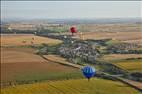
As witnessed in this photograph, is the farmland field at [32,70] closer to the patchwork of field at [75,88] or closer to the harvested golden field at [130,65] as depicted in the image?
the patchwork of field at [75,88]

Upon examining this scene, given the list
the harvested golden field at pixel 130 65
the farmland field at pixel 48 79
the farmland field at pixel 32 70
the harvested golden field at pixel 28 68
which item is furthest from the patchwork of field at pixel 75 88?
the harvested golden field at pixel 130 65

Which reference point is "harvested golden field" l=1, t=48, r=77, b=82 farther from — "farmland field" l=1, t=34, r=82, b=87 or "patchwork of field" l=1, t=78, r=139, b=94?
"patchwork of field" l=1, t=78, r=139, b=94

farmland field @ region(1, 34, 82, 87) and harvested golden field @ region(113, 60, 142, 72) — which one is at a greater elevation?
harvested golden field @ region(113, 60, 142, 72)

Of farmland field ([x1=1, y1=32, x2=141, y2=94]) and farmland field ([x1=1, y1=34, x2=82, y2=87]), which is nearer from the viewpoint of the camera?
farmland field ([x1=1, y1=32, x2=141, y2=94])

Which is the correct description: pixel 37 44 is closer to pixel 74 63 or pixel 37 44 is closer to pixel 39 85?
pixel 74 63

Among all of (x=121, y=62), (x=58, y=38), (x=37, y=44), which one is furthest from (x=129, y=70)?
(x=58, y=38)

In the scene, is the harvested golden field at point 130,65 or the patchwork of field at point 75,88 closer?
the patchwork of field at point 75,88

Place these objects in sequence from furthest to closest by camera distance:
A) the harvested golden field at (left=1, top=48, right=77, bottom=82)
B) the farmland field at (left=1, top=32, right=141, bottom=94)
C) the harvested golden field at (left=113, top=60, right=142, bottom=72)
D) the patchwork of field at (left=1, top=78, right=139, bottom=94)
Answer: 1. the harvested golden field at (left=113, top=60, right=142, bottom=72)
2. the harvested golden field at (left=1, top=48, right=77, bottom=82)
3. the farmland field at (left=1, top=32, right=141, bottom=94)
4. the patchwork of field at (left=1, top=78, right=139, bottom=94)

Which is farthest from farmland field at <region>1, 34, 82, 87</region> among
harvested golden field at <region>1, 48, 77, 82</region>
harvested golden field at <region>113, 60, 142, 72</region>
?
harvested golden field at <region>113, 60, 142, 72</region>

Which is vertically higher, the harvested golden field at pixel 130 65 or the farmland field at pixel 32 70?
the harvested golden field at pixel 130 65

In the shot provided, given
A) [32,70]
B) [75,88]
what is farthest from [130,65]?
[75,88]
